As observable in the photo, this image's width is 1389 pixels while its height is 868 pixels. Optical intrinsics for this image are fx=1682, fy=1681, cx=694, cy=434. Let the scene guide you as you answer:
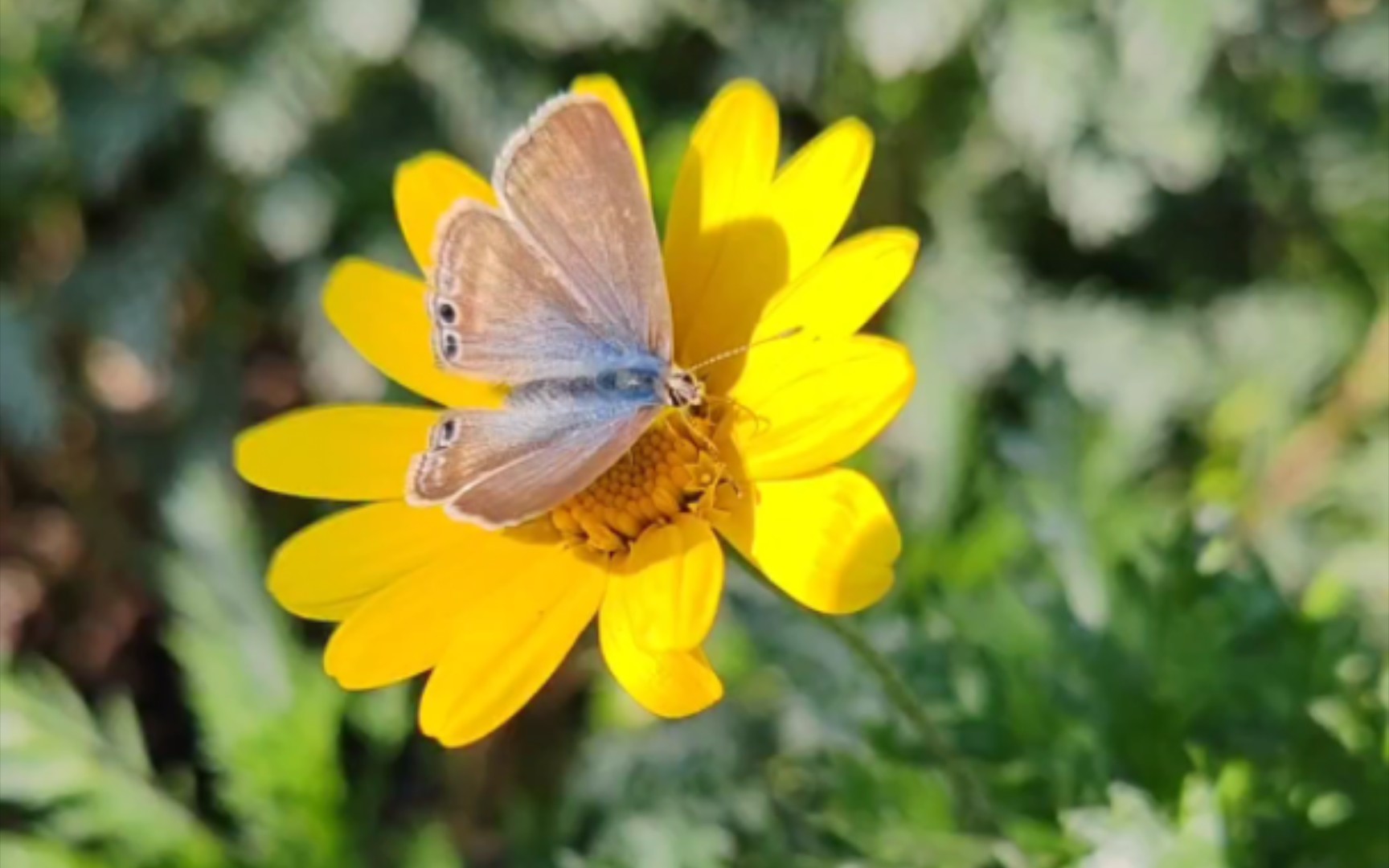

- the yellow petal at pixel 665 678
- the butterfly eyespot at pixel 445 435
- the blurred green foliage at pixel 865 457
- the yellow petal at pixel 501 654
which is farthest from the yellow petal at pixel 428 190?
the blurred green foliage at pixel 865 457

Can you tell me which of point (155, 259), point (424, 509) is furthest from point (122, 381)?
point (424, 509)

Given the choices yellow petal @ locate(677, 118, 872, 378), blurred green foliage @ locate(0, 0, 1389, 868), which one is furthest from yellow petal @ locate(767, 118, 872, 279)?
blurred green foliage @ locate(0, 0, 1389, 868)

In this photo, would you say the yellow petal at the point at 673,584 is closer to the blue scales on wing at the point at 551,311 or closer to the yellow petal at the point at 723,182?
the blue scales on wing at the point at 551,311

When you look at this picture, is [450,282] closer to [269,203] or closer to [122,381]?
[269,203]

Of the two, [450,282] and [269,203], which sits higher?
[450,282]

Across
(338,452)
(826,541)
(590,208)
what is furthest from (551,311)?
(826,541)

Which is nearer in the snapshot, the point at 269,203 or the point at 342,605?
the point at 342,605
